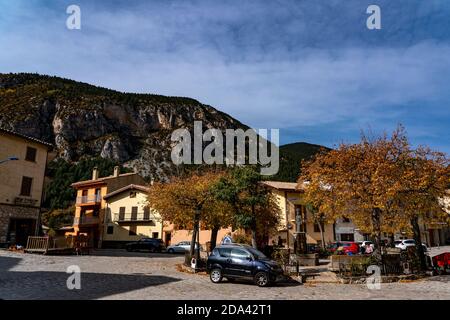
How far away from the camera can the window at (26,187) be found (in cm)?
3109

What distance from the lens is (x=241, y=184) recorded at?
70.0 ft

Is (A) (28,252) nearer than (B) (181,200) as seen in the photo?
No

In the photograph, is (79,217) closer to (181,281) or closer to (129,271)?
(129,271)

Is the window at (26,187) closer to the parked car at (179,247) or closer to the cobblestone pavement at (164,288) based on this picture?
the cobblestone pavement at (164,288)

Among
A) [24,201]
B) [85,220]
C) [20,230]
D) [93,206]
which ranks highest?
[93,206]

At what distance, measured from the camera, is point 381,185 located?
1739 cm

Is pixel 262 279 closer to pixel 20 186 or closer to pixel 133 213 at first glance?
pixel 20 186

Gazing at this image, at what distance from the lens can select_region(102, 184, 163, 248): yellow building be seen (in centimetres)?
4656

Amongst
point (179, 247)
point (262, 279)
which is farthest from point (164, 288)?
point (179, 247)

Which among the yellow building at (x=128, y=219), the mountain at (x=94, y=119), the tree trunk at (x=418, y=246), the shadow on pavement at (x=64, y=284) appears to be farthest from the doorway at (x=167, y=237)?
the mountain at (x=94, y=119)

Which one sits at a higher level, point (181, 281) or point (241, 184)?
point (241, 184)

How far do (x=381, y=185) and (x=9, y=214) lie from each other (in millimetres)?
28224
